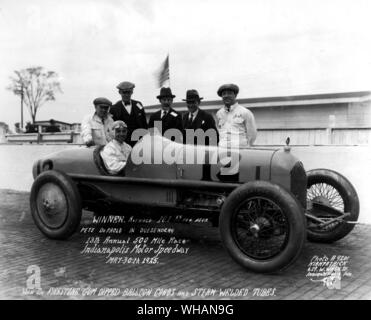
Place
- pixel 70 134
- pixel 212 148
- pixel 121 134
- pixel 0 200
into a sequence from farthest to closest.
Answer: pixel 70 134 < pixel 0 200 < pixel 121 134 < pixel 212 148

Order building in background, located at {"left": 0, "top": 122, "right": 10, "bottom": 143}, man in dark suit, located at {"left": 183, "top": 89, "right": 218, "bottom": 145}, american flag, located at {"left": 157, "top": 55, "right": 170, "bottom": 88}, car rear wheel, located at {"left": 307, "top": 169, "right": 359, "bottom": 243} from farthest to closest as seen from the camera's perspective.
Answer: building in background, located at {"left": 0, "top": 122, "right": 10, "bottom": 143}
american flag, located at {"left": 157, "top": 55, "right": 170, "bottom": 88}
man in dark suit, located at {"left": 183, "top": 89, "right": 218, "bottom": 145}
car rear wheel, located at {"left": 307, "top": 169, "right": 359, "bottom": 243}

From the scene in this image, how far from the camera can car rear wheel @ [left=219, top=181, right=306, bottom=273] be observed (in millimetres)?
3990

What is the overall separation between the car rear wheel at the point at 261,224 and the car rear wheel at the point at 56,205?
6.56 feet

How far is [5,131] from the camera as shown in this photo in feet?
43.6

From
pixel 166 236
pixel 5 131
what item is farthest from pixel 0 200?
pixel 166 236

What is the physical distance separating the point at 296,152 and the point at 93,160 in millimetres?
3738

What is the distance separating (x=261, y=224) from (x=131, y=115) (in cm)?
313

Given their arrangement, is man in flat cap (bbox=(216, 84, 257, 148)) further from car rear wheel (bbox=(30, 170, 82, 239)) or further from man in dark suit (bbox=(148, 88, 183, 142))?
car rear wheel (bbox=(30, 170, 82, 239))

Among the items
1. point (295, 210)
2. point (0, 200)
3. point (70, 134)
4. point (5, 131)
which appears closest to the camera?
point (295, 210)

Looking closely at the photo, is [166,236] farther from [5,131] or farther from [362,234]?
[5,131]

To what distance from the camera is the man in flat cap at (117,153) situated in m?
5.34

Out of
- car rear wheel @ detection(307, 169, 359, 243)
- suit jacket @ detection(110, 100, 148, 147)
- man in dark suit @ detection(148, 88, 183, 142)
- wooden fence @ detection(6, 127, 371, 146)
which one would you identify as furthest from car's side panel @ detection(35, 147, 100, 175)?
wooden fence @ detection(6, 127, 371, 146)

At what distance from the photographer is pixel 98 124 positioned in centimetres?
628
